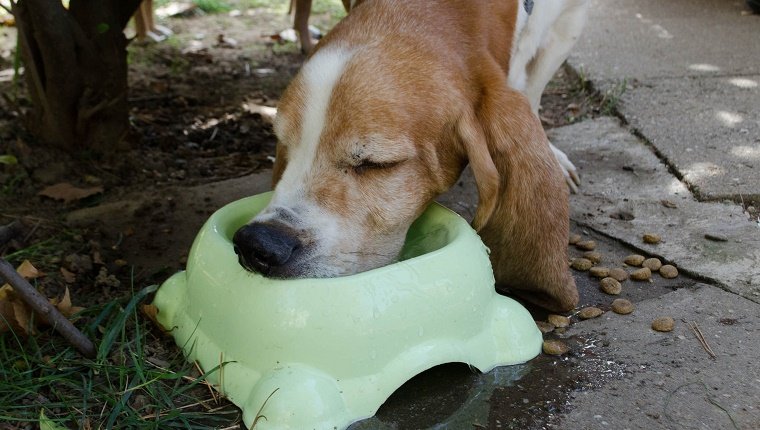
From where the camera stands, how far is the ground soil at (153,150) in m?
3.45

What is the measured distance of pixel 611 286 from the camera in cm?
321

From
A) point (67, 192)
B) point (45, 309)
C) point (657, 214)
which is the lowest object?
point (67, 192)

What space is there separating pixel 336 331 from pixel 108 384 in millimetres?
770

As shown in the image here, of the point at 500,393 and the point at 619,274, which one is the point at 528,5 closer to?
the point at 619,274

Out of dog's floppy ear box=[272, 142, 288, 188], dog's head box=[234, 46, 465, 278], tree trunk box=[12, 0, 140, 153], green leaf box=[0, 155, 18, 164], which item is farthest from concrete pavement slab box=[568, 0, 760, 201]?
green leaf box=[0, 155, 18, 164]

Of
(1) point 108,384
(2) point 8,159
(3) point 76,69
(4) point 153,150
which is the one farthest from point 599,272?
(2) point 8,159

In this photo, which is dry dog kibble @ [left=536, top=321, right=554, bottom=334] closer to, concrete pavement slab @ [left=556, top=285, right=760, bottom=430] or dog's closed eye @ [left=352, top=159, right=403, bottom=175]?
concrete pavement slab @ [left=556, top=285, right=760, bottom=430]

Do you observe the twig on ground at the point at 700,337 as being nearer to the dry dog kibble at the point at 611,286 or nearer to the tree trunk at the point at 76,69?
the dry dog kibble at the point at 611,286

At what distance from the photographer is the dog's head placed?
2627mm

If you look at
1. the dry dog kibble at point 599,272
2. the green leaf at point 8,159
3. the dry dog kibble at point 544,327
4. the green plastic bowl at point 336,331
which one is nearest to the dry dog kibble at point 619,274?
the dry dog kibble at point 599,272

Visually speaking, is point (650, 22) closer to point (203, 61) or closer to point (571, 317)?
point (203, 61)

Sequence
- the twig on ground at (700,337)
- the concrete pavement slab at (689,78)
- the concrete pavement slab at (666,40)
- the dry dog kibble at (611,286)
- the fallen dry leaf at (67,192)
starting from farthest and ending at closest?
the concrete pavement slab at (666,40)
the concrete pavement slab at (689,78)
the fallen dry leaf at (67,192)
the dry dog kibble at (611,286)
the twig on ground at (700,337)

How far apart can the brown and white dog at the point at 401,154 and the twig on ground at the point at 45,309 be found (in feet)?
2.01

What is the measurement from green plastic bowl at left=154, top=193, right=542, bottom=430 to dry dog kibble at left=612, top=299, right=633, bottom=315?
0.48 metres
